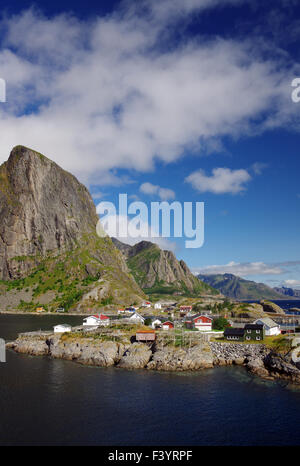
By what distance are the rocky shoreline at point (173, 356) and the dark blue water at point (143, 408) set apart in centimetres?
375

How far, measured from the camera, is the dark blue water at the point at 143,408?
41281 millimetres

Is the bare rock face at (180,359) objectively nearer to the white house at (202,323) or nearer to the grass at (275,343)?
the grass at (275,343)

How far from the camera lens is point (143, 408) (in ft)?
165

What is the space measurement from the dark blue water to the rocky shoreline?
12.3ft

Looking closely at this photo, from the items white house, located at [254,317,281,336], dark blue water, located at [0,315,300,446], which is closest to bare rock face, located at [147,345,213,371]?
dark blue water, located at [0,315,300,446]

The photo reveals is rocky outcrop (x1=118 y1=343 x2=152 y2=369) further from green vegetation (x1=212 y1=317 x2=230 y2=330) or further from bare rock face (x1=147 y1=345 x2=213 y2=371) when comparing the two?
green vegetation (x1=212 y1=317 x2=230 y2=330)

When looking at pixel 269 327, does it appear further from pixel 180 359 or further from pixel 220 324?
pixel 180 359

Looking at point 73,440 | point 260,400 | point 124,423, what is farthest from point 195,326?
point 73,440

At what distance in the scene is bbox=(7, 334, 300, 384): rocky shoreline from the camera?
6925 cm

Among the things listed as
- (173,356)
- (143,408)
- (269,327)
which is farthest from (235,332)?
(143,408)

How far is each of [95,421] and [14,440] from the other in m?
10.5

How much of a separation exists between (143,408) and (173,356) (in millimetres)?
25092
